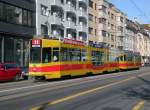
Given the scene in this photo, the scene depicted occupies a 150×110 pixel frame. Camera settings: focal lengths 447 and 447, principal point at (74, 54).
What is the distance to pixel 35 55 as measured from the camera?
3231 centimetres

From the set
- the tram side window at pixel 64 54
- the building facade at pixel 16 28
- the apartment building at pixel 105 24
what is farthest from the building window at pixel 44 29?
the tram side window at pixel 64 54

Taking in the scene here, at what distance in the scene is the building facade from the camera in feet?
153

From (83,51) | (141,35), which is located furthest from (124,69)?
(141,35)

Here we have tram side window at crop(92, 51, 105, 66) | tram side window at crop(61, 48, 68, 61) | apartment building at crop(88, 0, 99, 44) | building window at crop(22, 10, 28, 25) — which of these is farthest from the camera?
apartment building at crop(88, 0, 99, 44)

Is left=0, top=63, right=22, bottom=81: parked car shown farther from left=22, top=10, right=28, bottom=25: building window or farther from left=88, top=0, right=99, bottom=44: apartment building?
left=88, top=0, right=99, bottom=44: apartment building

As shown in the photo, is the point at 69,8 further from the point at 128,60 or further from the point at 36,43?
the point at 36,43

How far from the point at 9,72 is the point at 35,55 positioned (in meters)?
3.54

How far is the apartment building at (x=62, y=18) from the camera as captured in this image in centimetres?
5669

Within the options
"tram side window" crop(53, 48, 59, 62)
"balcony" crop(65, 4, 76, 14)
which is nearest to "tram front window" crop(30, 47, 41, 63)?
"tram side window" crop(53, 48, 59, 62)

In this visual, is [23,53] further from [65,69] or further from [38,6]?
[65,69]

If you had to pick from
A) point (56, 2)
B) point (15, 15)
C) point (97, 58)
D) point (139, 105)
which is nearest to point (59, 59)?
point (97, 58)

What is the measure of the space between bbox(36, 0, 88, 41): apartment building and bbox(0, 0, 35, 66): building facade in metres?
2.32

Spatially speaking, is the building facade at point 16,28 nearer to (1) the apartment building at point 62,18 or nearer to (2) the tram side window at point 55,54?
(1) the apartment building at point 62,18

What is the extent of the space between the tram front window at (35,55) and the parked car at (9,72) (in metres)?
2.77
